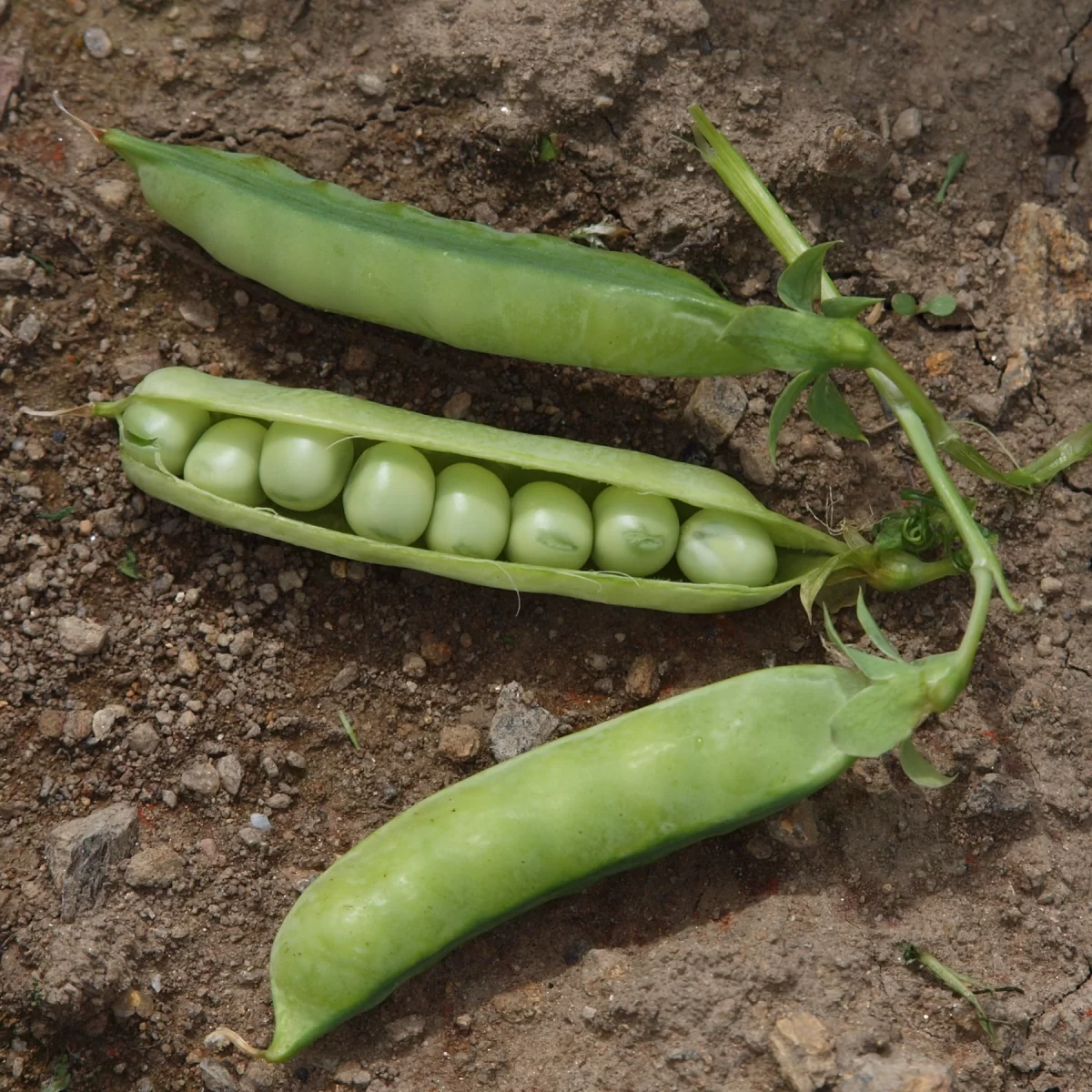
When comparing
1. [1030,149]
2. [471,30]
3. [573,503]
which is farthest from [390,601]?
[1030,149]

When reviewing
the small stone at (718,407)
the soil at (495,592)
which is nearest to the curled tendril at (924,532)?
the soil at (495,592)

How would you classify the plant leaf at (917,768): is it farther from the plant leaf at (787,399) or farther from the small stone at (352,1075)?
the small stone at (352,1075)

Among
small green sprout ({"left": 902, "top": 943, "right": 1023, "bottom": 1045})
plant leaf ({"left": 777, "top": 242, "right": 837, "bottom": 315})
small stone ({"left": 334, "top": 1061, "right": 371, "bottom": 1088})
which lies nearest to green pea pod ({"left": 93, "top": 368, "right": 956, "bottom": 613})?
plant leaf ({"left": 777, "top": 242, "right": 837, "bottom": 315})

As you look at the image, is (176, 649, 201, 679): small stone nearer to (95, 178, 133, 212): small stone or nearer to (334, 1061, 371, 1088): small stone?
(334, 1061, 371, 1088): small stone

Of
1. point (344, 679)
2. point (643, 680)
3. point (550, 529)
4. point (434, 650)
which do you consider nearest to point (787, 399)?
point (550, 529)

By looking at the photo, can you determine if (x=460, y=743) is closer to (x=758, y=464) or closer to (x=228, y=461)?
(x=228, y=461)

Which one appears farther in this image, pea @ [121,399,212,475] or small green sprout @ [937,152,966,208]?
small green sprout @ [937,152,966,208]

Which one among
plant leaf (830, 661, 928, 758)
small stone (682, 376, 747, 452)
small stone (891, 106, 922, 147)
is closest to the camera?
plant leaf (830, 661, 928, 758)
